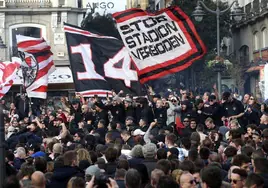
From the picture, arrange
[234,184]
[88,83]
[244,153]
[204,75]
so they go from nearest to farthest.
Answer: [234,184]
[244,153]
[88,83]
[204,75]

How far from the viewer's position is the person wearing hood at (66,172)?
37.5 ft

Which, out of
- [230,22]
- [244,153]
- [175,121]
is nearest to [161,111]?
[175,121]

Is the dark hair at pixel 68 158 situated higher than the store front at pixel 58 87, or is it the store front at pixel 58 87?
the store front at pixel 58 87

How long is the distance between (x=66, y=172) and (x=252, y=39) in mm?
45877

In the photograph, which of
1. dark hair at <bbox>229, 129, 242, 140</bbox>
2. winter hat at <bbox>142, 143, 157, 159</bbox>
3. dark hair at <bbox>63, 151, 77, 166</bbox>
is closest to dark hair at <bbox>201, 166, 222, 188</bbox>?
dark hair at <bbox>63, 151, 77, 166</bbox>

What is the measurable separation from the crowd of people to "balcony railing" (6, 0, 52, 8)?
1387 inches

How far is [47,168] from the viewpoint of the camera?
40.7ft

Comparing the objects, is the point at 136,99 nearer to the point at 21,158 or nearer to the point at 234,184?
the point at 21,158

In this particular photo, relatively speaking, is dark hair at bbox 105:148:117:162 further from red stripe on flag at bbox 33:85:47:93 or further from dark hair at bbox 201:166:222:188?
red stripe on flag at bbox 33:85:47:93

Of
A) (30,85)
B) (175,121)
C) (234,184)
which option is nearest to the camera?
(234,184)

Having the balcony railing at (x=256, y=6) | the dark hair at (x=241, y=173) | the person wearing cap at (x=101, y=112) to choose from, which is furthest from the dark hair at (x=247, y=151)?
the balcony railing at (x=256, y=6)

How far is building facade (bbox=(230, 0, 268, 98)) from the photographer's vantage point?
51.9 metres

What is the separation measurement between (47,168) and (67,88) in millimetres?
41002

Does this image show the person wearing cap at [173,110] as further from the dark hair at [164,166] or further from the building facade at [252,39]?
the building facade at [252,39]
